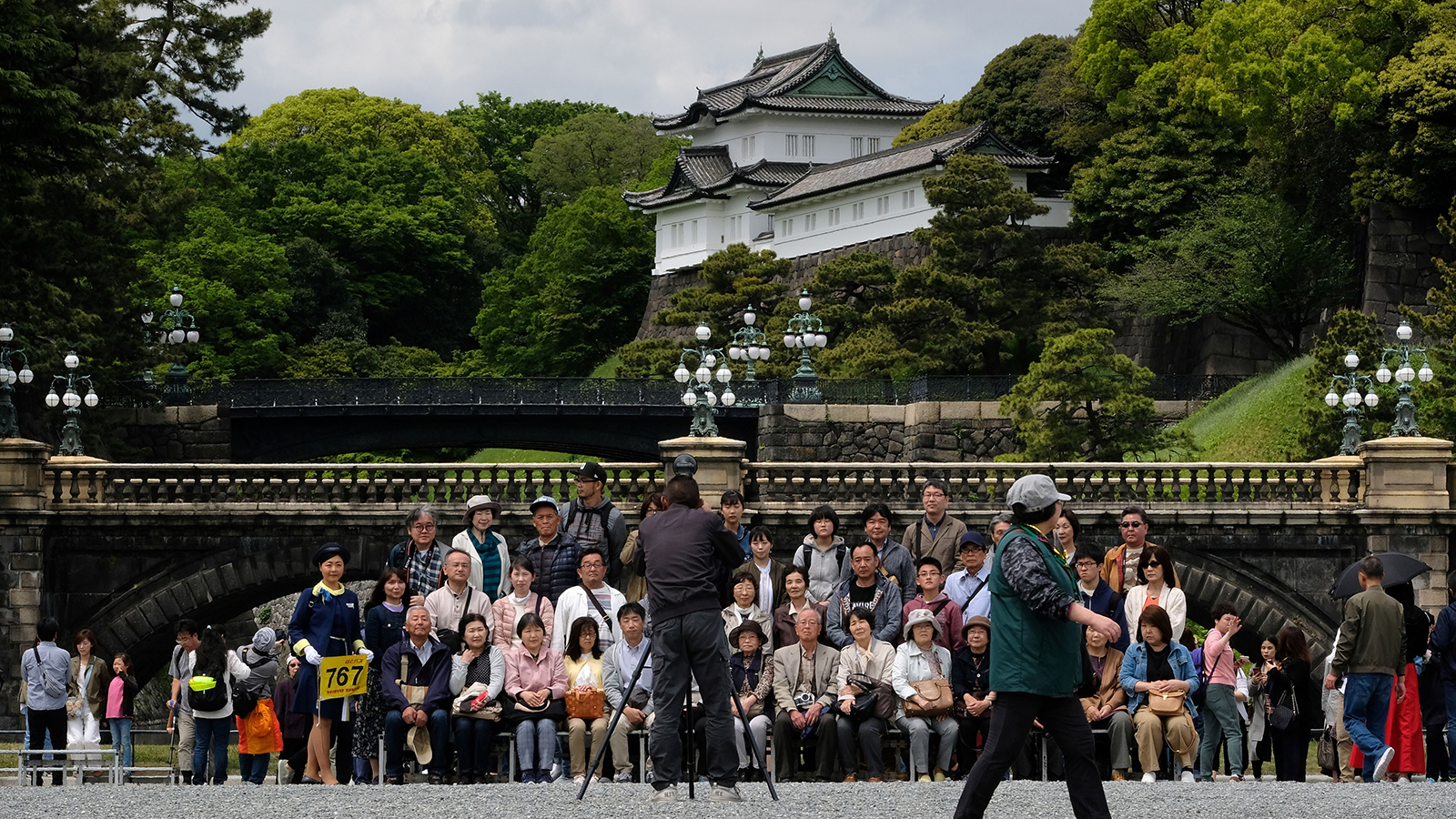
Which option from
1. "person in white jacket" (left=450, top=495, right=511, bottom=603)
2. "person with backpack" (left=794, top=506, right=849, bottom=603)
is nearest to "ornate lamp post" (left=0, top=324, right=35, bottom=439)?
"person in white jacket" (left=450, top=495, right=511, bottom=603)

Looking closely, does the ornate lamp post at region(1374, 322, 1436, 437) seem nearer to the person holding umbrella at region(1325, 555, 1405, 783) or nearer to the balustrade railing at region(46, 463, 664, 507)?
the balustrade railing at region(46, 463, 664, 507)

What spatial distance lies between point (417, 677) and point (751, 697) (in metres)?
2.28

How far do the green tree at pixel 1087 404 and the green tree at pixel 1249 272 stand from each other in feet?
18.9

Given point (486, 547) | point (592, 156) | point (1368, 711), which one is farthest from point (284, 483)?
point (592, 156)

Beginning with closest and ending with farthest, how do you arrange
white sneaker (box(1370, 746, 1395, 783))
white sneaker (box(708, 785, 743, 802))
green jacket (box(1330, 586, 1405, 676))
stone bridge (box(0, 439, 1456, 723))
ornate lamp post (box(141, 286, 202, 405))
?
white sneaker (box(708, 785, 743, 802)) → white sneaker (box(1370, 746, 1395, 783)) → green jacket (box(1330, 586, 1405, 676)) → stone bridge (box(0, 439, 1456, 723)) → ornate lamp post (box(141, 286, 202, 405))

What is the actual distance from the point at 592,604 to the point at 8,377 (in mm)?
17401

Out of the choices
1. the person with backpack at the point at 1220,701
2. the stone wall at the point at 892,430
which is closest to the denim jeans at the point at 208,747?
the person with backpack at the point at 1220,701

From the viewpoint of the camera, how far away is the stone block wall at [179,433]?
3875 centimetres

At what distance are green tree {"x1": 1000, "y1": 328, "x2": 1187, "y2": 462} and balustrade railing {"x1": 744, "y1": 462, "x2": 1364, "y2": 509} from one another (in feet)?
30.5

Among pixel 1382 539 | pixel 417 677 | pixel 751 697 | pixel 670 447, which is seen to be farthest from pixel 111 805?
pixel 1382 539

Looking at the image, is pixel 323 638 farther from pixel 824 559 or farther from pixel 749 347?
pixel 749 347

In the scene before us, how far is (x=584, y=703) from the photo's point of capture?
13258 millimetres

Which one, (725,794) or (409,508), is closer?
(725,794)

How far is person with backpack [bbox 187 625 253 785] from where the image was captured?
14219mm
